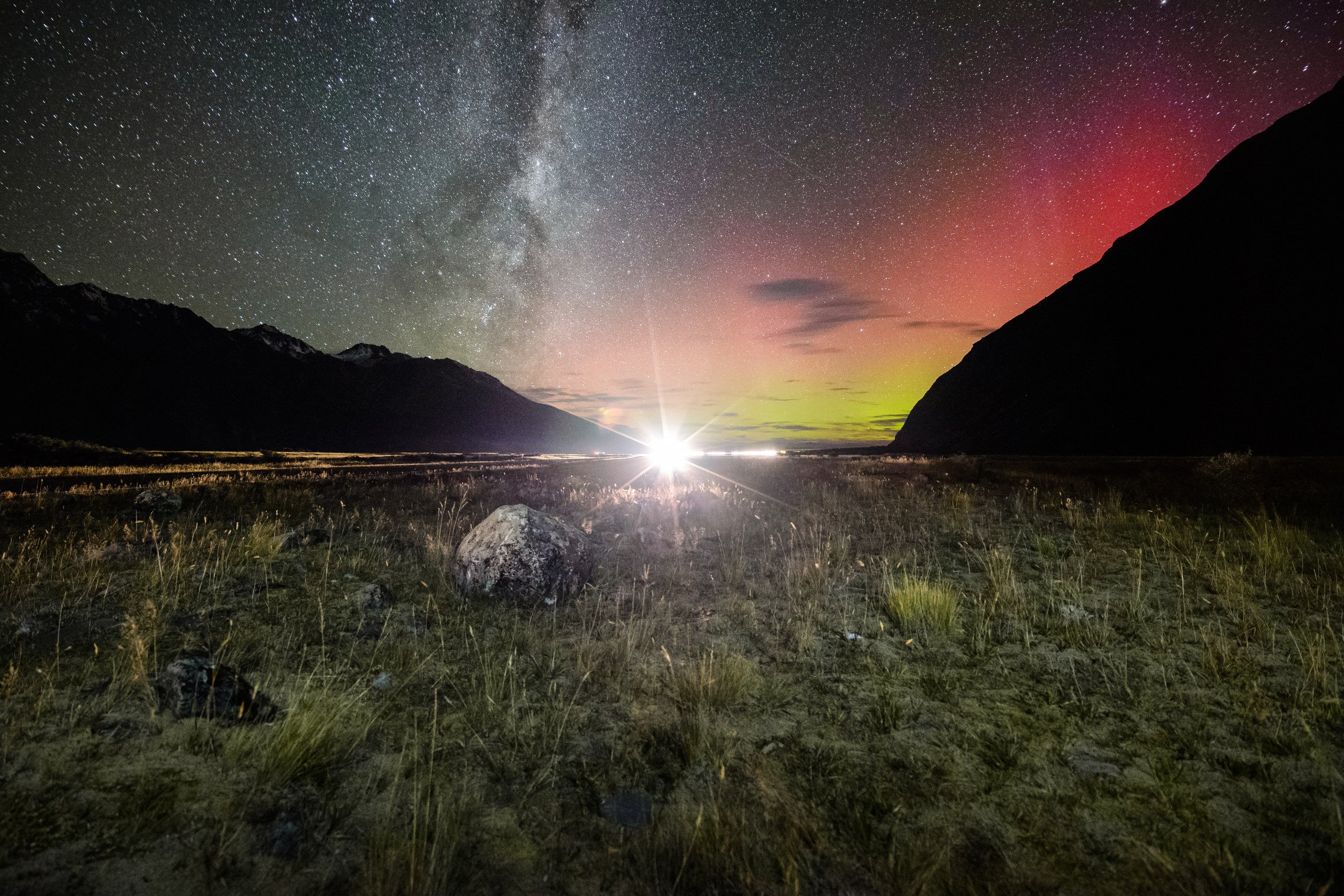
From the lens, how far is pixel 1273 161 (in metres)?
56.7

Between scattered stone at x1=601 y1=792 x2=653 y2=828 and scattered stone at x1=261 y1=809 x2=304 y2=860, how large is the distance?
1.29 m

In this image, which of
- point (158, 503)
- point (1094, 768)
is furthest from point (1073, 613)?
point (158, 503)

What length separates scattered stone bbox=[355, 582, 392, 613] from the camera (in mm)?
4430

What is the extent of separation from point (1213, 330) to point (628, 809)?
8166cm

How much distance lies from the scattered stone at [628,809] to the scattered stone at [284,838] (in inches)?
50.9

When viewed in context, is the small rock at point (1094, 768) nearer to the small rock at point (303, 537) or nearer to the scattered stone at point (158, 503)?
the small rock at point (303, 537)

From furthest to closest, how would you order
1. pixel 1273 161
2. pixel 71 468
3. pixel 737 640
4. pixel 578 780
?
pixel 1273 161 → pixel 71 468 → pixel 737 640 → pixel 578 780

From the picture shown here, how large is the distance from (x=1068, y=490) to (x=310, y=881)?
15.2 meters

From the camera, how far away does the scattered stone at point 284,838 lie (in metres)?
1.99

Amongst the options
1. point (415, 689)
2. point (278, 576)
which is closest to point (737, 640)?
point (415, 689)

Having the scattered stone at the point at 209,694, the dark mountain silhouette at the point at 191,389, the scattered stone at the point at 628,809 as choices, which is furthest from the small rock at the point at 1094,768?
the dark mountain silhouette at the point at 191,389

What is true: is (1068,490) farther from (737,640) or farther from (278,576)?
(278,576)

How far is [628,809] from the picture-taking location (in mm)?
2375

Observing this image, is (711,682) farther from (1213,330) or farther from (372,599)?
(1213,330)
